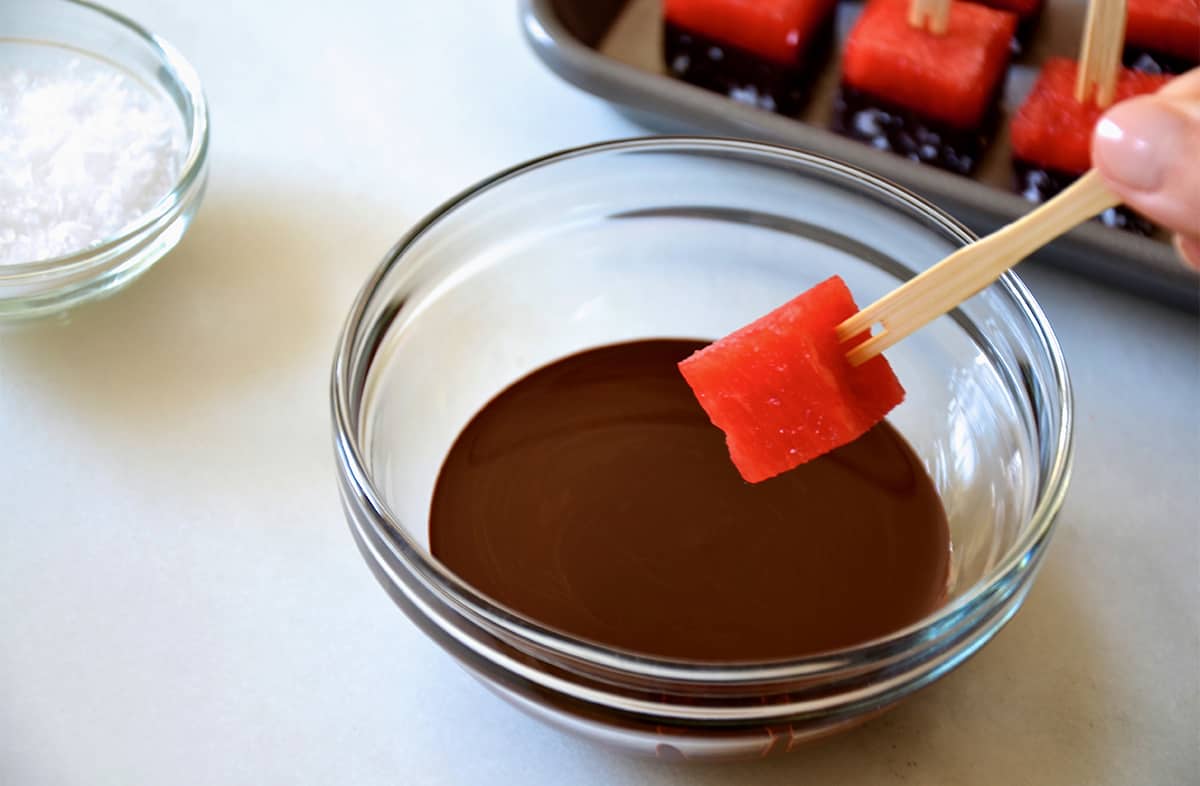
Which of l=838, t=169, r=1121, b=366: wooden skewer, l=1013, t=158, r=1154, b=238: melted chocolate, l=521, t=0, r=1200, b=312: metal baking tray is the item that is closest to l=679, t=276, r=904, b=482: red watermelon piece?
l=838, t=169, r=1121, b=366: wooden skewer

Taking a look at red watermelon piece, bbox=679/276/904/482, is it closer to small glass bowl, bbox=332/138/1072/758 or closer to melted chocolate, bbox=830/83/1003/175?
small glass bowl, bbox=332/138/1072/758

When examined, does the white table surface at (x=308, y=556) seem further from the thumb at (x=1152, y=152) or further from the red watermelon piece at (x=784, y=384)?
the thumb at (x=1152, y=152)

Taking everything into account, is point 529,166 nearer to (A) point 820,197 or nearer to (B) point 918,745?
(A) point 820,197

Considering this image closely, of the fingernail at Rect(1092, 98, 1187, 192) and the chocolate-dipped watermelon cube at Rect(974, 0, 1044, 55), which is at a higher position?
the fingernail at Rect(1092, 98, 1187, 192)

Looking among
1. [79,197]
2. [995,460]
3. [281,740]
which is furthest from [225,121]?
[995,460]

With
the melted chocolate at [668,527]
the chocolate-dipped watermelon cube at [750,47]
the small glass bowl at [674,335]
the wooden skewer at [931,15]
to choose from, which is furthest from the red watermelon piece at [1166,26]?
the melted chocolate at [668,527]
